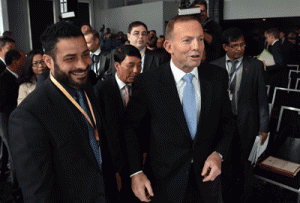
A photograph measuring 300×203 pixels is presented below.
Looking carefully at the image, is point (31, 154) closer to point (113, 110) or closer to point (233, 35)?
point (113, 110)

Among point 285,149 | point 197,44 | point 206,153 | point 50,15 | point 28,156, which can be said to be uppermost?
point 50,15

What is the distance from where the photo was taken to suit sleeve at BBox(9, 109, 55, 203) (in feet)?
3.25


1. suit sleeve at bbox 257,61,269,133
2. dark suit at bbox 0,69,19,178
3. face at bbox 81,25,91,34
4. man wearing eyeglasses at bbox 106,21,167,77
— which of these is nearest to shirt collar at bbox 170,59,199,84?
suit sleeve at bbox 257,61,269,133

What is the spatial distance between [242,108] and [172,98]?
47.7 inches

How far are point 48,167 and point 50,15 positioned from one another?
13302 mm

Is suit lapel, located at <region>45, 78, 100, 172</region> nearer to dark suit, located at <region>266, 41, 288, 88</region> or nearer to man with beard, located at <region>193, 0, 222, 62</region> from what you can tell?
man with beard, located at <region>193, 0, 222, 62</region>

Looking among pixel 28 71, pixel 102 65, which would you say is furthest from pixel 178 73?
pixel 102 65

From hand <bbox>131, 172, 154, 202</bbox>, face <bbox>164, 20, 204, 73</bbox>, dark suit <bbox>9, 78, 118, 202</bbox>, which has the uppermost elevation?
face <bbox>164, 20, 204, 73</bbox>

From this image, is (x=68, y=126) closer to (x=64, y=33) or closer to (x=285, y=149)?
(x=64, y=33)

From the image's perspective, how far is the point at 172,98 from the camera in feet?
4.24

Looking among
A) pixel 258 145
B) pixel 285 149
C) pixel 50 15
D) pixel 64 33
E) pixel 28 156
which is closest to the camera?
pixel 28 156

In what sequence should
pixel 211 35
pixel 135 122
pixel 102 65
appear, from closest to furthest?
1. pixel 135 122
2. pixel 211 35
3. pixel 102 65

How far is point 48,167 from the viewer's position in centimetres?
103

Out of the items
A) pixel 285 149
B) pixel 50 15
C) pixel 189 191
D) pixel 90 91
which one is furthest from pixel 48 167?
pixel 50 15
